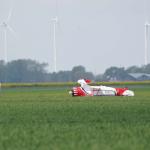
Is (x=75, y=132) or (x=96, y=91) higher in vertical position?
(x=96, y=91)

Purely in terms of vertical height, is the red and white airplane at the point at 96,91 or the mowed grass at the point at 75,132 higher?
the red and white airplane at the point at 96,91

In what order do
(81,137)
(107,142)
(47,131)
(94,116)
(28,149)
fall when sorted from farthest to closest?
(94,116) < (47,131) < (81,137) < (107,142) < (28,149)

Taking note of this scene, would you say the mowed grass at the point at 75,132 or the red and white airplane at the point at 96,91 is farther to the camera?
the red and white airplane at the point at 96,91

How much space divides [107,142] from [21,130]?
24.8ft

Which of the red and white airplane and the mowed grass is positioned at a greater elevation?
the red and white airplane

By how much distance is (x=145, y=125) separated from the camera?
4078 centimetres

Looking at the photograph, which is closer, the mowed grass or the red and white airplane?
the mowed grass

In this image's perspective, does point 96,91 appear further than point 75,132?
Yes

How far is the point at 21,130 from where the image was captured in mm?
37812

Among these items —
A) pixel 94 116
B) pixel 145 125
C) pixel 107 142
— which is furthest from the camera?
pixel 94 116

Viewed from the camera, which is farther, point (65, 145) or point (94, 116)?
point (94, 116)

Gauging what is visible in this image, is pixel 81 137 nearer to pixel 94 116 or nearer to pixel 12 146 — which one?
pixel 12 146

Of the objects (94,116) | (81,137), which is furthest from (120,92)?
(81,137)

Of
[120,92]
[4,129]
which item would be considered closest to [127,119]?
[4,129]
